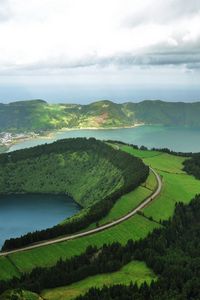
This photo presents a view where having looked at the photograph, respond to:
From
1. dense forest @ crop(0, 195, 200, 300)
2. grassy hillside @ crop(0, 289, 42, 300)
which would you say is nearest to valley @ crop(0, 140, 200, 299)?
dense forest @ crop(0, 195, 200, 300)

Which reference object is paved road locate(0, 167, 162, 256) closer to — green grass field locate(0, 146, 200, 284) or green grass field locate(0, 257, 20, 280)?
green grass field locate(0, 146, 200, 284)

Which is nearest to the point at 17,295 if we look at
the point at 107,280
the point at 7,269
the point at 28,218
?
the point at 7,269

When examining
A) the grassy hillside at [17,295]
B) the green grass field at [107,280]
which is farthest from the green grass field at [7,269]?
the grassy hillside at [17,295]

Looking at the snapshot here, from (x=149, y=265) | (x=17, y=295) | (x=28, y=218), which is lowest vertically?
(x=28, y=218)

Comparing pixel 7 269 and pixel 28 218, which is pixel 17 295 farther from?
pixel 28 218

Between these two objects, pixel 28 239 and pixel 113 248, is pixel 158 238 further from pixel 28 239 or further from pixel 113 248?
pixel 28 239

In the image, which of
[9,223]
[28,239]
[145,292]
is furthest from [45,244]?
[9,223]
